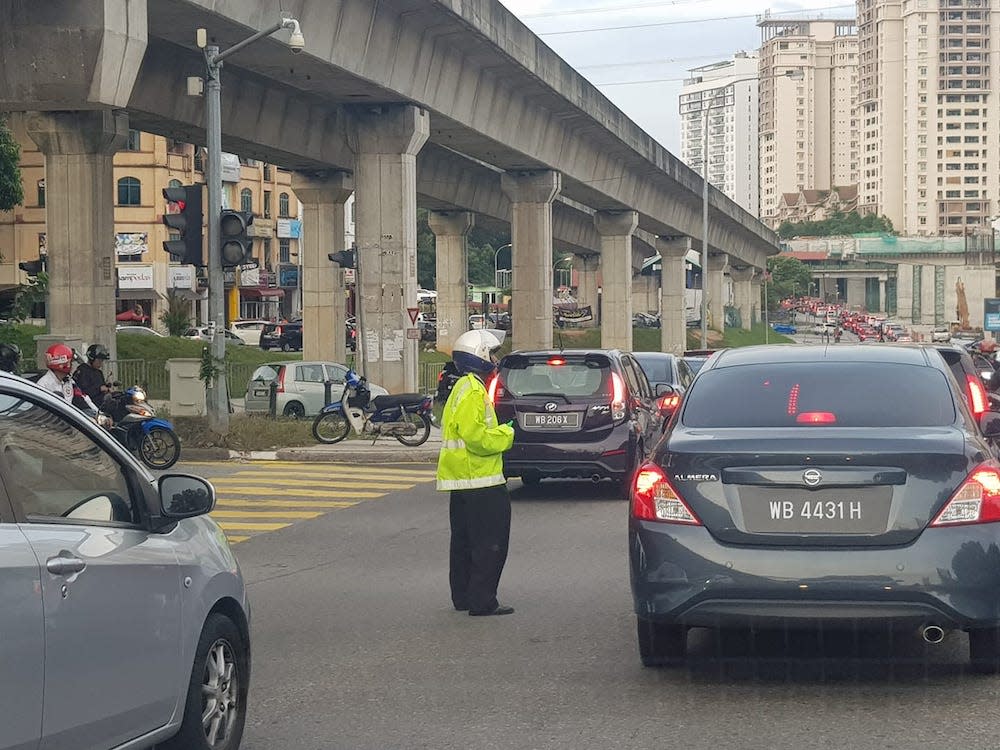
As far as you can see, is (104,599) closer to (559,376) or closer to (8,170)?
(559,376)

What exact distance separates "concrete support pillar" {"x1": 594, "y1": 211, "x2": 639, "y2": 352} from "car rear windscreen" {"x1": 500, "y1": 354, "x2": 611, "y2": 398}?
154 feet

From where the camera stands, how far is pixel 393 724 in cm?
708

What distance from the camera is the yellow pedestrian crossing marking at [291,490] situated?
52.6 ft

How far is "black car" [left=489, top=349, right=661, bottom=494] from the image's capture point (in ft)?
56.4

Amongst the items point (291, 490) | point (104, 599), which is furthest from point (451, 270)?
point (104, 599)

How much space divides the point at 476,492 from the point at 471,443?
32 cm

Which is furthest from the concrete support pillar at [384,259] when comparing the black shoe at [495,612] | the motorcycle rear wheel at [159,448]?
the black shoe at [495,612]

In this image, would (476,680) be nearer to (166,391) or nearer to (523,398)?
(523,398)

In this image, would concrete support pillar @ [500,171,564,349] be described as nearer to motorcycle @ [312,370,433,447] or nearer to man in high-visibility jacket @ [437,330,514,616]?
motorcycle @ [312,370,433,447]

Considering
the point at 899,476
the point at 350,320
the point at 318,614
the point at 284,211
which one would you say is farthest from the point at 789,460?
the point at 284,211

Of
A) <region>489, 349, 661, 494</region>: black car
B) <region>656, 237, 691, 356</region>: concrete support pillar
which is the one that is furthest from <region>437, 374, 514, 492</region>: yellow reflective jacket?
<region>656, 237, 691, 356</region>: concrete support pillar

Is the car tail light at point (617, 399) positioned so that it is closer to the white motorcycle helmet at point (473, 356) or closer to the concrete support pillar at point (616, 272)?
the white motorcycle helmet at point (473, 356)

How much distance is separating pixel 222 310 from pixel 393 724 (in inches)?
751

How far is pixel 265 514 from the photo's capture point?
16562 mm
